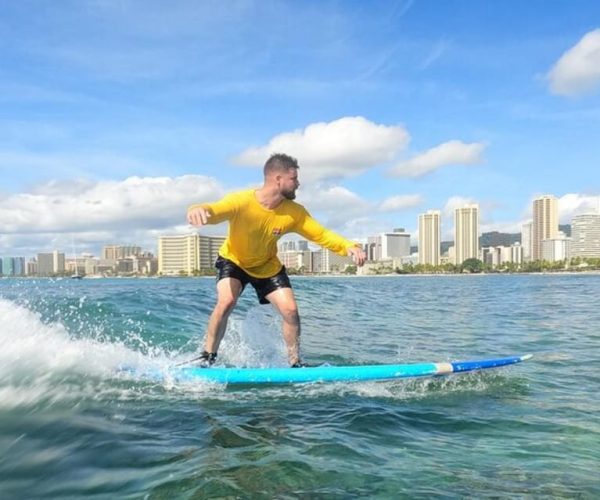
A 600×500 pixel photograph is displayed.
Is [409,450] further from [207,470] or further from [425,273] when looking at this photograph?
[425,273]

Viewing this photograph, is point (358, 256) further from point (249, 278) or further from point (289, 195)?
point (249, 278)

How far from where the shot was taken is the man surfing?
288 inches

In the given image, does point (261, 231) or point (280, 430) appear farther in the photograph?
point (261, 231)

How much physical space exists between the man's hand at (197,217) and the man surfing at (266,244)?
40 centimetres

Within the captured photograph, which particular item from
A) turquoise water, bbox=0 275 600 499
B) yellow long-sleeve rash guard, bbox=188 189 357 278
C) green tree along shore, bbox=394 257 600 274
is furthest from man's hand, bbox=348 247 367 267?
green tree along shore, bbox=394 257 600 274

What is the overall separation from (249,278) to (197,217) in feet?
5.33

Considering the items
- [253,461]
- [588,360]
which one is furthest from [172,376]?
[588,360]

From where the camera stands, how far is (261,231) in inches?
293

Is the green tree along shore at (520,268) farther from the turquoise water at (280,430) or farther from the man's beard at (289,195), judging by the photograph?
the man's beard at (289,195)

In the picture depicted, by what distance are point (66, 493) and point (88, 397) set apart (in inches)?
104

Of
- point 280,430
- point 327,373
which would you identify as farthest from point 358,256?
point 280,430

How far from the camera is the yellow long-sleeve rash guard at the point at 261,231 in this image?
7.29 metres

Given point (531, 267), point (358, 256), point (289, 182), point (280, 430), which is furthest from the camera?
point (531, 267)

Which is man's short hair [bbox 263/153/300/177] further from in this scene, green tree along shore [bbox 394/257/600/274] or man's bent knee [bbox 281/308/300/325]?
green tree along shore [bbox 394/257/600/274]
